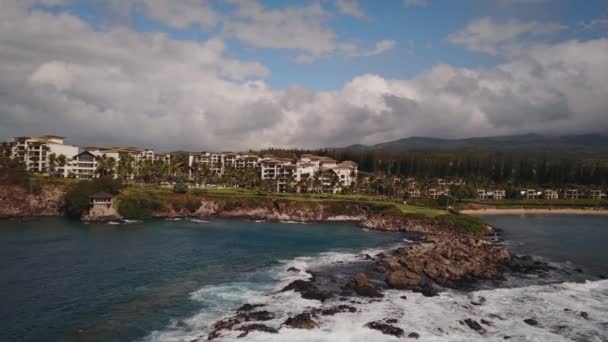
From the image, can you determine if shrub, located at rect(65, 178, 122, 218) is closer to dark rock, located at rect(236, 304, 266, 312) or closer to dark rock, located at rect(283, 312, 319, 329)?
dark rock, located at rect(236, 304, 266, 312)

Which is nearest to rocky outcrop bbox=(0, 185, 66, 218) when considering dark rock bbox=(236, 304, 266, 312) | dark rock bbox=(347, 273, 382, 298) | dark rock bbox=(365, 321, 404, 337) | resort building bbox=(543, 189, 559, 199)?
dark rock bbox=(236, 304, 266, 312)

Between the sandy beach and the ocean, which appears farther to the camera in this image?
the sandy beach

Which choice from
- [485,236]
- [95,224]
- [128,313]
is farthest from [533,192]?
[128,313]

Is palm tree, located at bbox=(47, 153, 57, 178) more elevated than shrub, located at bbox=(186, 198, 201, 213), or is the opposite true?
palm tree, located at bbox=(47, 153, 57, 178)

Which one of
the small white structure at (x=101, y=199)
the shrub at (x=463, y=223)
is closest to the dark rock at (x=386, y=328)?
the shrub at (x=463, y=223)

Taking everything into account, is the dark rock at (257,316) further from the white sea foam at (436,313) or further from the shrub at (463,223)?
the shrub at (463,223)

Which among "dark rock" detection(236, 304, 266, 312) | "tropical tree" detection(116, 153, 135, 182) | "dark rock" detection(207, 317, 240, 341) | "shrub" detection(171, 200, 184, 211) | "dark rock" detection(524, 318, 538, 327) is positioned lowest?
"dark rock" detection(524, 318, 538, 327)
